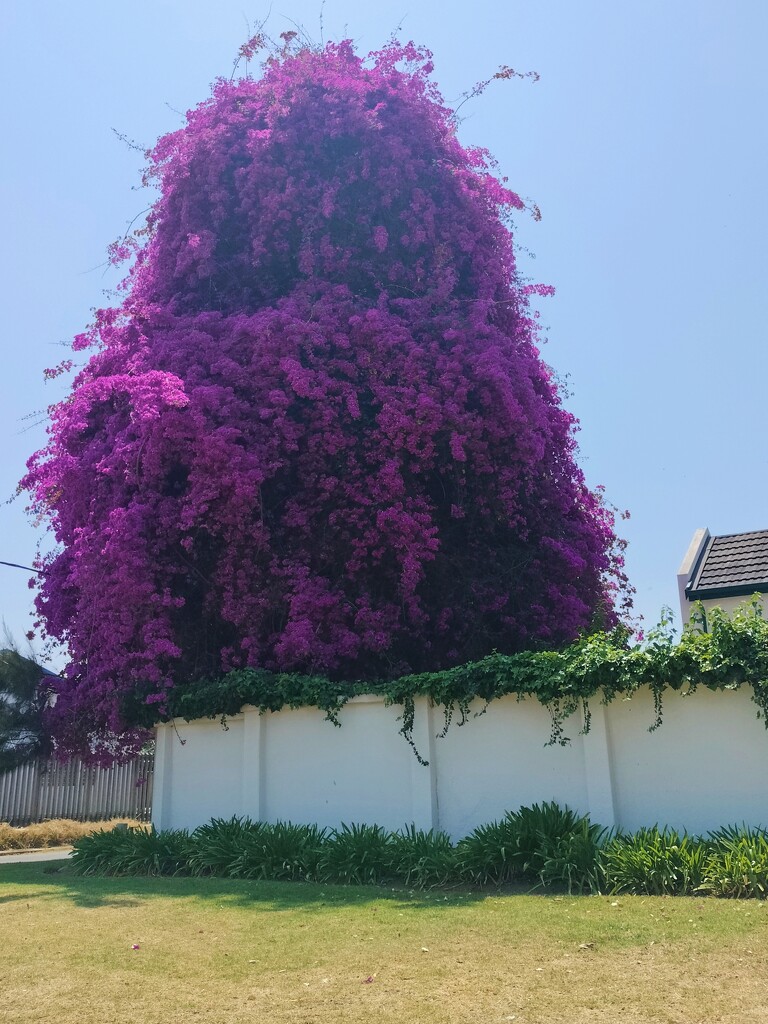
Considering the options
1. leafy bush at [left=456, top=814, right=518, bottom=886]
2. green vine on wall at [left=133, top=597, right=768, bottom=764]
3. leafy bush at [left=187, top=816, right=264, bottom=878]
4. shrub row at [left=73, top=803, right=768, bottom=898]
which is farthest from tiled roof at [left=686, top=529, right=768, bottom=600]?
leafy bush at [left=187, top=816, right=264, bottom=878]

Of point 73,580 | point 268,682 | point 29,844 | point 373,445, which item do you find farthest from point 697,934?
point 29,844

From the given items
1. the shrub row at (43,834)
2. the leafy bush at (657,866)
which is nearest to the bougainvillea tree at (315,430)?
the shrub row at (43,834)

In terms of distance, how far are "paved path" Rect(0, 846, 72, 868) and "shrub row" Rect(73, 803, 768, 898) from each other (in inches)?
147

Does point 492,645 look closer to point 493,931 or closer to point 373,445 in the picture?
point 373,445

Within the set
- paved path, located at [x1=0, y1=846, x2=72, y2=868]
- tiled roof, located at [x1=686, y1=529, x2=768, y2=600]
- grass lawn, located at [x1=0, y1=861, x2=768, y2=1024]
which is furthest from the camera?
paved path, located at [x1=0, y1=846, x2=72, y2=868]

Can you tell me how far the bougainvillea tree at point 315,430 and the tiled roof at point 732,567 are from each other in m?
1.71

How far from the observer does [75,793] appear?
21984 mm

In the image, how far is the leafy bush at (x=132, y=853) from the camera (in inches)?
477

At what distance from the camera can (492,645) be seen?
49.4 feet

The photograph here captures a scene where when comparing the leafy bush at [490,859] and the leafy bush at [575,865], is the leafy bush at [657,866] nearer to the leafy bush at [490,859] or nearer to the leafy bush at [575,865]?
the leafy bush at [575,865]

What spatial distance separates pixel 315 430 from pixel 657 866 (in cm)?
870

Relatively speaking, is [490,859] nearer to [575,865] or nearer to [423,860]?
[423,860]

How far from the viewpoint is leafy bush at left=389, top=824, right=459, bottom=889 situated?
972 centimetres

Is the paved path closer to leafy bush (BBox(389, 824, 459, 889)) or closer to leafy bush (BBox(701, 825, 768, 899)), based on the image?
leafy bush (BBox(389, 824, 459, 889))
